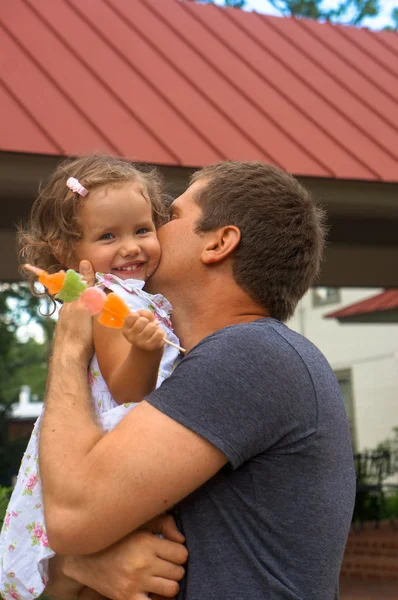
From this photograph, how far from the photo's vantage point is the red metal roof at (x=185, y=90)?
5.86 meters

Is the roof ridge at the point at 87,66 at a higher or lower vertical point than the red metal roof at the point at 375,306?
higher

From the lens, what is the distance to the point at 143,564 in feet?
7.07

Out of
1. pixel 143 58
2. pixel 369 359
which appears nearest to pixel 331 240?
pixel 143 58

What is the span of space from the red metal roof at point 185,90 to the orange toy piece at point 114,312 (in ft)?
11.2

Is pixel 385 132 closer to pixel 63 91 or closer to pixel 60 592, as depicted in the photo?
pixel 63 91

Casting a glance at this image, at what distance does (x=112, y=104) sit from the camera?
6.15 meters

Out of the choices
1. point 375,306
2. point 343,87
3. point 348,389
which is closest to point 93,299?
point 343,87

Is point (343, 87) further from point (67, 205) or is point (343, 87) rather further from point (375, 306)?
point (375, 306)

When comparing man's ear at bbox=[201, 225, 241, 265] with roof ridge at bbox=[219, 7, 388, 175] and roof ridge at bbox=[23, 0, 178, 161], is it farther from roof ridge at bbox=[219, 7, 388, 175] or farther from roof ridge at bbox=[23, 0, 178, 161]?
roof ridge at bbox=[219, 7, 388, 175]

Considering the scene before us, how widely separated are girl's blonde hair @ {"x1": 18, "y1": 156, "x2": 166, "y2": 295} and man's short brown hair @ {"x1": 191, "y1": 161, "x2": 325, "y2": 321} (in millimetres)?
382

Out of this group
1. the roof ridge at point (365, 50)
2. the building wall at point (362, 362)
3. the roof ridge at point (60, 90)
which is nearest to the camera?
the roof ridge at point (60, 90)

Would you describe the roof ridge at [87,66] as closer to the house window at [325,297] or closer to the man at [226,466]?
the man at [226,466]

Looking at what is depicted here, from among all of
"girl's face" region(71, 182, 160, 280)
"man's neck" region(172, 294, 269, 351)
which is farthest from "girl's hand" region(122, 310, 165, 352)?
"girl's face" region(71, 182, 160, 280)

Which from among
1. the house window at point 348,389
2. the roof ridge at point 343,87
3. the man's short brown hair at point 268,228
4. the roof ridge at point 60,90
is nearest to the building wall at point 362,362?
the house window at point 348,389
